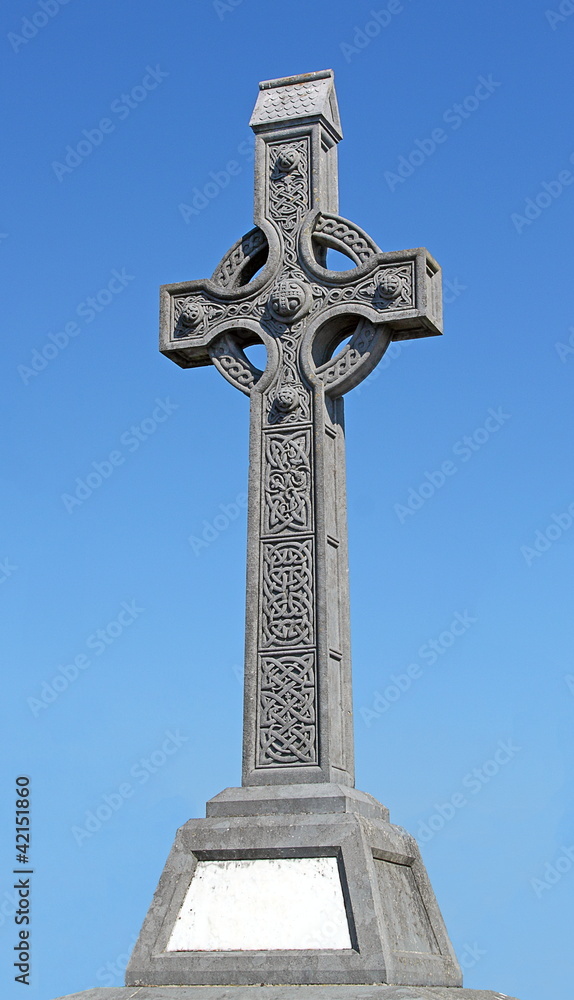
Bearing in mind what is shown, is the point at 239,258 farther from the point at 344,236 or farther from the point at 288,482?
the point at 288,482

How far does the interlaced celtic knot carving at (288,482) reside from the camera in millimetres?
8578

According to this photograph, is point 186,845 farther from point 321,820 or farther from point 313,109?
point 313,109

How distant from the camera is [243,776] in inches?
319

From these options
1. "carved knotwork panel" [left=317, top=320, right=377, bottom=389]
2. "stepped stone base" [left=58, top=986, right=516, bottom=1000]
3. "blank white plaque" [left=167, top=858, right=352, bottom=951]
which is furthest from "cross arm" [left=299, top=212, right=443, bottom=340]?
"stepped stone base" [left=58, top=986, right=516, bottom=1000]

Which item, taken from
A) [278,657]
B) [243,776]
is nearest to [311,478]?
[278,657]

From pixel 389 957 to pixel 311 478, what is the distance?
121 inches

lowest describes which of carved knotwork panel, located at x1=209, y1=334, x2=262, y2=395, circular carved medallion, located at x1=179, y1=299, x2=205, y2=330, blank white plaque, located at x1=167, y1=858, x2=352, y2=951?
blank white plaque, located at x1=167, y1=858, x2=352, y2=951

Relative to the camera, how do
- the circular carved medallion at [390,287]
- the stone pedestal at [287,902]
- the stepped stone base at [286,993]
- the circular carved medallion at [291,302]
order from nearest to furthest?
the stepped stone base at [286,993]
the stone pedestal at [287,902]
the circular carved medallion at [390,287]
the circular carved medallion at [291,302]

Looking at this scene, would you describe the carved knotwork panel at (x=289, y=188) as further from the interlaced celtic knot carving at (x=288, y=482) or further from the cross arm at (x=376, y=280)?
the interlaced celtic knot carving at (x=288, y=482)

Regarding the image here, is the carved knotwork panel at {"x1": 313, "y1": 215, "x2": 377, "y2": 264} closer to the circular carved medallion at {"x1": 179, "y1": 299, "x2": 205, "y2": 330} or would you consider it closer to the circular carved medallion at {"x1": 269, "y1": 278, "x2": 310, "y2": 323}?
the circular carved medallion at {"x1": 269, "y1": 278, "x2": 310, "y2": 323}

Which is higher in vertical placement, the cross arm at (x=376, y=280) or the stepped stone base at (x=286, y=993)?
the cross arm at (x=376, y=280)

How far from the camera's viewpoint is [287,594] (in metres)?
8.40

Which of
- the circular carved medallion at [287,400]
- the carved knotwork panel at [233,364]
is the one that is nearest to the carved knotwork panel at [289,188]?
the carved knotwork panel at [233,364]

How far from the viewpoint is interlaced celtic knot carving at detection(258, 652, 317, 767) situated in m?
8.05
